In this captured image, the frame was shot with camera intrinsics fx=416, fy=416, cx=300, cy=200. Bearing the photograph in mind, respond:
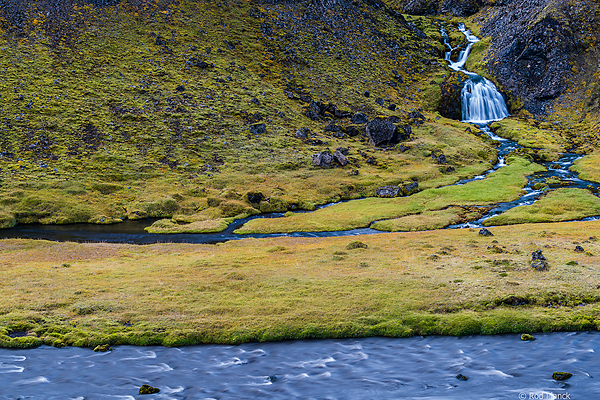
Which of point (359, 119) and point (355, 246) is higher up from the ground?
point (359, 119)

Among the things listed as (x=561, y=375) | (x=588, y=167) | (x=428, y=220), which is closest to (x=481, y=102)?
(x=588, y=167)

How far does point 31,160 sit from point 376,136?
81156 mm

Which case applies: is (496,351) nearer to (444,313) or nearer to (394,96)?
(444,313)

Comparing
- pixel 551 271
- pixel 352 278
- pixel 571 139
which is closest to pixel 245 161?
pixel 352 278

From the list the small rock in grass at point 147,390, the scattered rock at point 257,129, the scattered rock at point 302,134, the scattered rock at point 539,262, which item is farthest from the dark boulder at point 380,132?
the small rock in grass at point 147,390

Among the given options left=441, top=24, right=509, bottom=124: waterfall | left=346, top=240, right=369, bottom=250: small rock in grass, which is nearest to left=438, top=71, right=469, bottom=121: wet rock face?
left=441, top=24, right=509, bottom=124: waterfall

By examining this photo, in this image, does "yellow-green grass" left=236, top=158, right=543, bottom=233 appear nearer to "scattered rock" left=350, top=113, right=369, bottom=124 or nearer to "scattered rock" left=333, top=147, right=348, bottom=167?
"scattered rock" left=333, top=147, right=348, bottom=167

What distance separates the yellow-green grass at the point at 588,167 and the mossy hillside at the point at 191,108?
22.2 metres

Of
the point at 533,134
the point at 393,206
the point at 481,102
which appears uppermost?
the point at 481,102

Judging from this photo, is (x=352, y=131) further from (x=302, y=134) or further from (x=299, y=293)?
(x=299, y=293)

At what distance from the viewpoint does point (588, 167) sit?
309ft

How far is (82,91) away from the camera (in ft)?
339

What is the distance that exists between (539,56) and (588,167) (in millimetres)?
71602

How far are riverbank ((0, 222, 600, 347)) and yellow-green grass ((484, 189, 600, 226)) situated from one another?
17.7 m
